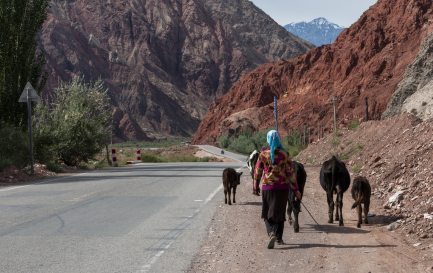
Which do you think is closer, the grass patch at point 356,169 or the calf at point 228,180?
the calf at point 228,180

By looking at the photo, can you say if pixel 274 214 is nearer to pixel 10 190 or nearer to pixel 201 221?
pixel 201 221

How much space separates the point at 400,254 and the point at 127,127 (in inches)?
5363

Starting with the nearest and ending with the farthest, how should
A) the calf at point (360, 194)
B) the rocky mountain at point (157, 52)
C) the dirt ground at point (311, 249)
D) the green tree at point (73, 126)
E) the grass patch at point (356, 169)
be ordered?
the dirt ground at point (311, 249) < the calf at point (360, 194) < the grass patch at point (356, 169) < the green tree at point (73, 126) < the rocky mountain at point (157, 52)

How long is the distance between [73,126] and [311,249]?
2862 centimetres

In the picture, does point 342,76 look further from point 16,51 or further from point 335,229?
point 335,229

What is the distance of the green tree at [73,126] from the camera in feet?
109

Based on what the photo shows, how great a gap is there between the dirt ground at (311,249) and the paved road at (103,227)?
41 centimetres

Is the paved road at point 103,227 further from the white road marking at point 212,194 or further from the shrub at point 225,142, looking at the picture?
the shrub at point 225,142

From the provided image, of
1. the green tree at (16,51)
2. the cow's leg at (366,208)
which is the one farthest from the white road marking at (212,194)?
the green tree at (16,51)

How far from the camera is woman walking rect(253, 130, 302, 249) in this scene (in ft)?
32.5

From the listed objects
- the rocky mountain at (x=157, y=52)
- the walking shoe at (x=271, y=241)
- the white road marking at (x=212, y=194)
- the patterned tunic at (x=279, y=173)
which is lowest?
the white road marking at (x=212, y=194)

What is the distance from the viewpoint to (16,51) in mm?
30469

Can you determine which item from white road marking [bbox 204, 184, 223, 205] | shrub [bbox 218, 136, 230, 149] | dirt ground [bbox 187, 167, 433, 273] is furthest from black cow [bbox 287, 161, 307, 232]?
shrub [bbox 218, 136, 230, 149]

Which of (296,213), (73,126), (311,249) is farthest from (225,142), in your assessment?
(311,249)
